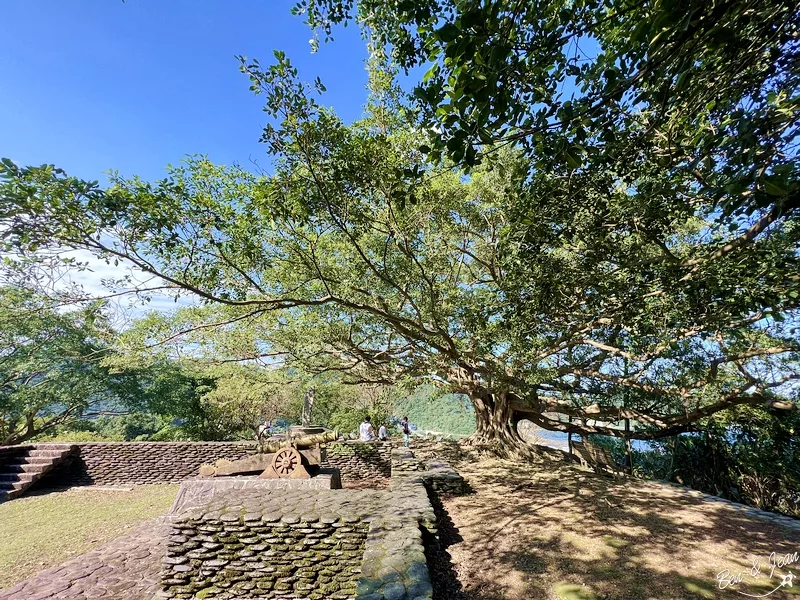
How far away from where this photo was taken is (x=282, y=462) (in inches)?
269

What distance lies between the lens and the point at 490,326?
224 inches

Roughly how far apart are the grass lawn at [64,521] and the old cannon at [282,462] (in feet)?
6.57

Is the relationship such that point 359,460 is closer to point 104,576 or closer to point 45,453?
point 104,576

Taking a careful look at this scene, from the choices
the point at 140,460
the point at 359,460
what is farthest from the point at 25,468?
the point at 359,460

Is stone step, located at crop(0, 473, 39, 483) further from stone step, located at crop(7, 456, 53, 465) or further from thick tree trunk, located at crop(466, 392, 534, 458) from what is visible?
thick tree trunk, located at crop(466, 392, 534, 458)

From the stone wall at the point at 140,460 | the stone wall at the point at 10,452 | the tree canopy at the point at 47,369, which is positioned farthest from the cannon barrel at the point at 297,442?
the stone wall at the point at 10,452

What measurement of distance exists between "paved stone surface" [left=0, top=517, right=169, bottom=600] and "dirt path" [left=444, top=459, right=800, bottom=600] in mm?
4169

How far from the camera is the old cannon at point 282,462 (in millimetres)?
6723

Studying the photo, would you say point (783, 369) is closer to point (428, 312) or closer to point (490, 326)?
point (490, 326)

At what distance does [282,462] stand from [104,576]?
272 centimetres

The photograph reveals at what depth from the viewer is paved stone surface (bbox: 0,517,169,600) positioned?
4363 millimetres

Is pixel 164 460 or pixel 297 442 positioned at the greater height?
pixel 297 442

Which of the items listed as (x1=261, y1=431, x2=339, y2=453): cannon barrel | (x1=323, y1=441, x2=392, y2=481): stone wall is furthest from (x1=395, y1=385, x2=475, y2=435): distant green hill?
(x1=261, y1=431, x2=339, y2=453): cannon barrel

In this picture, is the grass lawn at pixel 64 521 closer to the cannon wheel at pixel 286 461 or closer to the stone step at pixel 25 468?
the stone step at pixel 25 468
